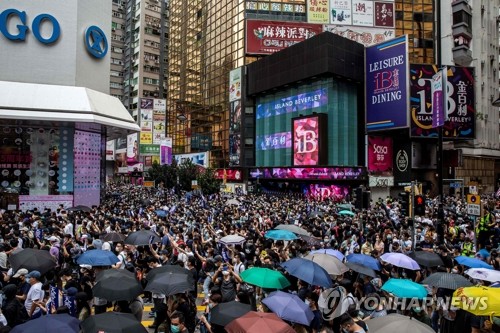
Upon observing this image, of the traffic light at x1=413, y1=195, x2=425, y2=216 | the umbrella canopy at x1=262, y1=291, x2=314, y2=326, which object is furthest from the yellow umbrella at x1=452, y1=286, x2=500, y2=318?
the traffic light at x1=413, y1=195, x2=425, y2=216

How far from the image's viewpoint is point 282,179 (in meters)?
47.8

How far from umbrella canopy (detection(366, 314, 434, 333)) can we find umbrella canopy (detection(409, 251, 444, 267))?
194 inches

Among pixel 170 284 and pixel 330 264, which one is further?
pixel 330 264

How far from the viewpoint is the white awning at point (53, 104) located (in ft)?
79.9

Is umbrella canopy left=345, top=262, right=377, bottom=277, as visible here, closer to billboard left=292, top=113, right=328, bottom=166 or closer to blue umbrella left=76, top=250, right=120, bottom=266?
blue umbrella left=76, top=250, right=120, bottom=266

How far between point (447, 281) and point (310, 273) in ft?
8.21

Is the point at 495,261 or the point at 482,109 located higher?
the point at 482,109

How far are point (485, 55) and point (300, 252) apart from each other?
59.1 meters

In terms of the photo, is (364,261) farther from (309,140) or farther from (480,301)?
(309,140)

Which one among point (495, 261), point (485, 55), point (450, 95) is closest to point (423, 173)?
point (450, 95)

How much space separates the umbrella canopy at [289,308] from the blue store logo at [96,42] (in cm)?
2709

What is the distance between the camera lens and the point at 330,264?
337 inches

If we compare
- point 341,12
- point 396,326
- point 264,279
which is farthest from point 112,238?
point 341,12

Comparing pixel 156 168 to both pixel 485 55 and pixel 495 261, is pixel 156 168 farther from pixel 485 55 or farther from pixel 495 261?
pixel 485 55
